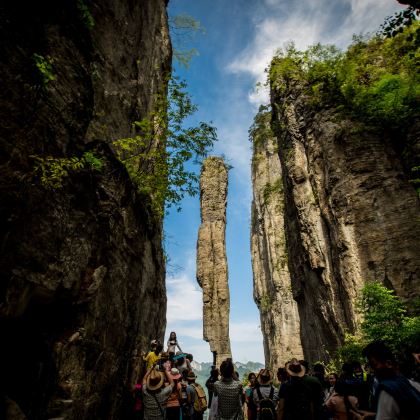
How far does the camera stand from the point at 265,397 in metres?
6.21

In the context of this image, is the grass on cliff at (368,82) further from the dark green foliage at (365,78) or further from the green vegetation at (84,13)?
the green vegetation at (84,13)

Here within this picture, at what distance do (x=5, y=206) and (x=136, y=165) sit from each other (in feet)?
20.2

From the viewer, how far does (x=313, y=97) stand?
60.8 feet

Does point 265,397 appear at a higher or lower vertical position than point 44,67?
lower

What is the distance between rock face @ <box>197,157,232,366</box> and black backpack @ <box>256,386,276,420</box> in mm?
25772

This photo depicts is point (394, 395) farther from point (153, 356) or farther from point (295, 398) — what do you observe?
point (153, 356)

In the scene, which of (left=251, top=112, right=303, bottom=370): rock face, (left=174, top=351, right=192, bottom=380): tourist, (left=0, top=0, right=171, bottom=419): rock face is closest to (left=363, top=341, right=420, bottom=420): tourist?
(left=0, top=0, right=171, bottom=419): rock face

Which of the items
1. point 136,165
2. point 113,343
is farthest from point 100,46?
point 113,343

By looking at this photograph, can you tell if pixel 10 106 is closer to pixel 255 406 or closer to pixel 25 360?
pixel 25 360

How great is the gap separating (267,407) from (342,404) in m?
1.72

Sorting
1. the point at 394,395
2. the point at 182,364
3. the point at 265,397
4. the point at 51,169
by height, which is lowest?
the point at 394,395

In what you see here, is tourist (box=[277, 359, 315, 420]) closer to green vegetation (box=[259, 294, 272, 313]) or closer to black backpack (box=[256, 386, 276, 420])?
black backpack (box=[256, 386, 276, 420])

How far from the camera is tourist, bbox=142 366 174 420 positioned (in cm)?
574

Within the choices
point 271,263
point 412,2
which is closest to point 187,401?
point 412,2
